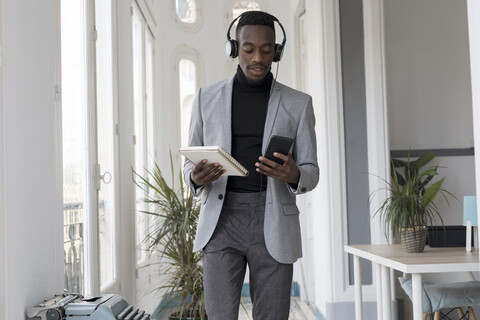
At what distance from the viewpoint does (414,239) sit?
3.07 metres

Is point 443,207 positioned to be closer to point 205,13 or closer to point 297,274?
point 297,274

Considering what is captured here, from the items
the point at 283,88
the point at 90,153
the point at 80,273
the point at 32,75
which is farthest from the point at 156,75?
the point at 283,88

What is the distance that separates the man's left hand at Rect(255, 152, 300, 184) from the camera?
1.76 meters

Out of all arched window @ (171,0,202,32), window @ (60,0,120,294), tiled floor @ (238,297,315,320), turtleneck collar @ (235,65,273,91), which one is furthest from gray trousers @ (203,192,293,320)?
arched window @ (171,0,202,32)

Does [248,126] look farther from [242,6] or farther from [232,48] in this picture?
[242,6]

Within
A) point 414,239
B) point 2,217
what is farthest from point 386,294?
point 2,217

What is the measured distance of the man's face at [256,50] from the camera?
1.91 m

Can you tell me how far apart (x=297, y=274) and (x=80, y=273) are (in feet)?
11.3

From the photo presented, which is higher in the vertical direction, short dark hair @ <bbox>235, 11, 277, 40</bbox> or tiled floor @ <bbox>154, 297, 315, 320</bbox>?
short dark hair @ <bbox>235, 11, 277, 40</bbox>

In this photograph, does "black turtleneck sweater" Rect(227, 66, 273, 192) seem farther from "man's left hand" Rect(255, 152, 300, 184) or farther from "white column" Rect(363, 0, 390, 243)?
"white column" Rect(363, 0, 390, 243)

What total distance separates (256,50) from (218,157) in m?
0.39

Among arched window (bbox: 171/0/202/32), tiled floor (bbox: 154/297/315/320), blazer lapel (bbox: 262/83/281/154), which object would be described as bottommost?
tiled floor (bbox: 154/297/315/320)

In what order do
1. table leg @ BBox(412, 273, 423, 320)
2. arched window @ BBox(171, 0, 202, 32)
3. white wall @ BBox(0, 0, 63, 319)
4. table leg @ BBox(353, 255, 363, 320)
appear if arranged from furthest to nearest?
arched window @ BBox(171, 0, 202, 32) → table leg @ BBox(353, 255, 363, 320) → table leg @ BBox(412, 273, 423, 320) → white wall @ BBox(0, 0, 63, 319)

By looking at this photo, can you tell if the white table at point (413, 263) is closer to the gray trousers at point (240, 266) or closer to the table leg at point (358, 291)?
the table leg at point (358, 291)
